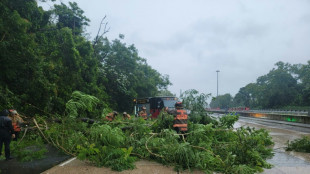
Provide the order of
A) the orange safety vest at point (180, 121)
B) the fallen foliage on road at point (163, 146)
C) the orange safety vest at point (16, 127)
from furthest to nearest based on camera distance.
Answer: the orange safety vest at point (16, 127)
the orange safety vest at point (180, 121)
the fallen foliage on road at point (163, 146)

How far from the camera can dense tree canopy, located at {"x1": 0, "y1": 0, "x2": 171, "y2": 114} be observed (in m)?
12.4

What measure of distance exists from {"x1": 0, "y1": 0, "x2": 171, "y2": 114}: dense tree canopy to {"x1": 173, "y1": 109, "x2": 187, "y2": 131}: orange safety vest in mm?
5023

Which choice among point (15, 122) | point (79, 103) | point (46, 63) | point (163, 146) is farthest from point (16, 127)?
point (46, 63)

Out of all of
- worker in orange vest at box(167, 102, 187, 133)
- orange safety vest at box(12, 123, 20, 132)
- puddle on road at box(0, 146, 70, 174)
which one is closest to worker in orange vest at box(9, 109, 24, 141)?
orange safety vest at box(12, 123, 20, 132)

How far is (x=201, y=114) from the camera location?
8586 millimetres

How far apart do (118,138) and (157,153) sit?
1088 mm

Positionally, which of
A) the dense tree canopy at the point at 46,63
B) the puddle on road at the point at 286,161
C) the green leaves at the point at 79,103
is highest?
the dense tree canopy at the point at 46,63

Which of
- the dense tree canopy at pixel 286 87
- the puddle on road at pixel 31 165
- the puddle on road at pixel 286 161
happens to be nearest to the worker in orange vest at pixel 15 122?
the puddle on road at pixel 31 165

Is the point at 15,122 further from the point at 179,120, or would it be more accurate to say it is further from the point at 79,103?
the point at 179,120

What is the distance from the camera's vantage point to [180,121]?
730cm

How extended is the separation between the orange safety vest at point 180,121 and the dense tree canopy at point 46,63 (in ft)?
16.5

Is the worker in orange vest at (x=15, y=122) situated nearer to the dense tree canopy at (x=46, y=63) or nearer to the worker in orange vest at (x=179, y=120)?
the dense tree canopy at (x=46, y=63)

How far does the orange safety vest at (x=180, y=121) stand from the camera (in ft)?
23.8

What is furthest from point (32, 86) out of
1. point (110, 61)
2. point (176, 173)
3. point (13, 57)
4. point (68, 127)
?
point (110, 61)
